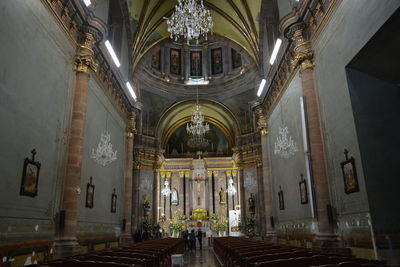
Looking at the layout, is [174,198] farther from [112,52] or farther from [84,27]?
[84,27]

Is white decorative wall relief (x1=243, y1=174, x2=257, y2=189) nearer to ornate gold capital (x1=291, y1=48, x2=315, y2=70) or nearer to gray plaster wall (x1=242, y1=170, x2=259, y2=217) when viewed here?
gray plaster wall (x1=242, y1=170, x2=259, y2=217)

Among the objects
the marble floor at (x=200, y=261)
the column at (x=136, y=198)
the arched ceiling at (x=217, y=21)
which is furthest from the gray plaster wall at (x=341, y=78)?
the column at (x=136, y=198)

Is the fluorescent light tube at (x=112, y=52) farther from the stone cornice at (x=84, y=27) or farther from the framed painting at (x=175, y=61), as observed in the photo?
the framed painting at (x=175, y=61)

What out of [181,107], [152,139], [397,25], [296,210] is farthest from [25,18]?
[181,107]

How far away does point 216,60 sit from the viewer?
27328mm

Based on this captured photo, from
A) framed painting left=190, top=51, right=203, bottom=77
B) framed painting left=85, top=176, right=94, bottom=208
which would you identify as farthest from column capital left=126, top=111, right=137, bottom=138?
framed painting left=190, top=51, right=203, bottom=77

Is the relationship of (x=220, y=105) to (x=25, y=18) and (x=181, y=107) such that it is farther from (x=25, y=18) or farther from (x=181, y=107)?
(x=25, y=18)

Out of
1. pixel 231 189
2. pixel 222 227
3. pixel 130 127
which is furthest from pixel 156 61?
pixel 222 227

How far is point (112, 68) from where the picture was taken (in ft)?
42.7

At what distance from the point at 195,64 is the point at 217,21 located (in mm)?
6891

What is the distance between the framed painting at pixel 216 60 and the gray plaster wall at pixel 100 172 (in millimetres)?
13501

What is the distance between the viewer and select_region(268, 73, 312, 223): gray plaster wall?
36.9ft

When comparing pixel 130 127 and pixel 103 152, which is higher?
pixel 130 127

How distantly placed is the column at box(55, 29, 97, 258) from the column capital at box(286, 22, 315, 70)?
6.60 metres
